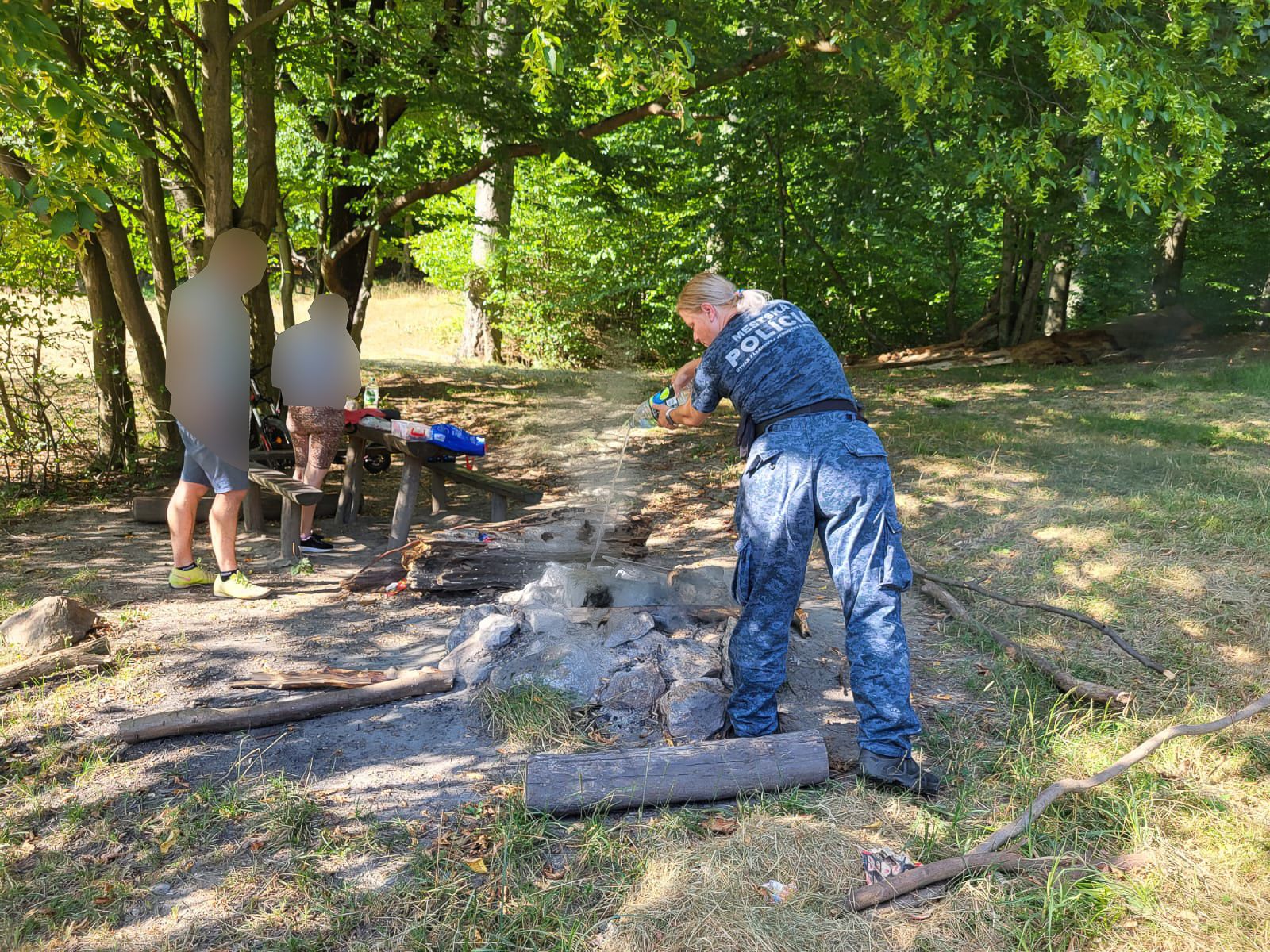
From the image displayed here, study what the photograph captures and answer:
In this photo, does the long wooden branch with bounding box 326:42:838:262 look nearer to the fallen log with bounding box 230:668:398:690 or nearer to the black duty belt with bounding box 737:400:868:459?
the black duty belt with bounding box 737:400:868:459

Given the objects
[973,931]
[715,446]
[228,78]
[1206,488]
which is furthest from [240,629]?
[1206,488]

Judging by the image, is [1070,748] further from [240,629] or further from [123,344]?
[123,344]

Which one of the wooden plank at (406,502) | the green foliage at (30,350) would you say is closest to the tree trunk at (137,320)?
the green foliage at (30,350)

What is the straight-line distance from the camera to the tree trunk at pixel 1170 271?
14617 mm

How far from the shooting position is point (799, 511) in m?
3.23

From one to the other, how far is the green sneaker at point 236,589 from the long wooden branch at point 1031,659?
398 centimetres

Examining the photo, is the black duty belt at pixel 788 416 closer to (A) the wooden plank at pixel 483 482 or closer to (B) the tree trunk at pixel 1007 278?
(A) the wooden plank at pixel 483 482

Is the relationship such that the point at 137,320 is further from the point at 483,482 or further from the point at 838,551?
the point at 838,551

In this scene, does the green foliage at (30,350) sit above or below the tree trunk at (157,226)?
below

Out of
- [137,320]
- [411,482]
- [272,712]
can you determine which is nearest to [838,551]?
[272,712]

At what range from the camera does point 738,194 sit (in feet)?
41.9

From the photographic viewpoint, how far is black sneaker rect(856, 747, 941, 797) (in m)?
3.12

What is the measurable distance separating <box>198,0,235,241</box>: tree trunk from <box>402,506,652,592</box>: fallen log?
Answer: 3.47m

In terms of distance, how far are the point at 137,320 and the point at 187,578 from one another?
3.88m
